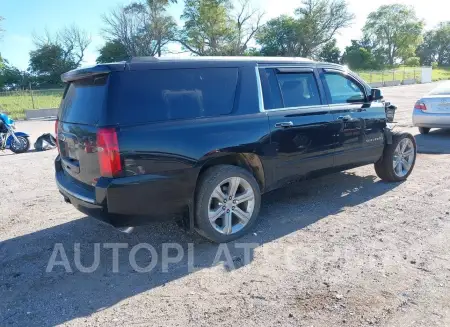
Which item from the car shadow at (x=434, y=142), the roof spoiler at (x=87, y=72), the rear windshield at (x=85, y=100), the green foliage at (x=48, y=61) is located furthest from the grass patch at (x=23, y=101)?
the green foliage at (x=48, y=61)

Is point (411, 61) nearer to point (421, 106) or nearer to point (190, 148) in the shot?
point (421, 106)

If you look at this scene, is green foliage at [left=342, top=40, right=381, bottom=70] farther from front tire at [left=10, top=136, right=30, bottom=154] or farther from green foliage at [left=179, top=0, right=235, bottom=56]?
front tire at [left=10, top=136, right=30, bottom=154]

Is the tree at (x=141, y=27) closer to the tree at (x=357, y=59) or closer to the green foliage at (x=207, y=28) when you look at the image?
the green foliage at (x=207, y=28)

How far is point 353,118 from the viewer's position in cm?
498

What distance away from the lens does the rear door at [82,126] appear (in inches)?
128

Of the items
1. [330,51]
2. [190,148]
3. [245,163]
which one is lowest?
[245,163]

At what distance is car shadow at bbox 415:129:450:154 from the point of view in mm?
8081

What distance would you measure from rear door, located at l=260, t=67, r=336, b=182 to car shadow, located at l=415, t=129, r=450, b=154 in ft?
14.8

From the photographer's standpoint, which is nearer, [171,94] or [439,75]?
[171,94]

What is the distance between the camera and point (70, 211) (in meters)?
4.92

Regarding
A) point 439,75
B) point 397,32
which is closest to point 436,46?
point 397,32

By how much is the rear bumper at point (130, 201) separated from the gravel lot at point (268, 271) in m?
0.50

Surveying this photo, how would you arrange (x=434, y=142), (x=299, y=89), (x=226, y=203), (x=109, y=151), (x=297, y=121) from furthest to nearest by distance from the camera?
1. (x=434, y=142)
2. (x=299, y=89)
3. (x=297, y=121)
4. (x=226, y=203)
5. (x=109, y=151)

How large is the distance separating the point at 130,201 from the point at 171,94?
3.44 ft
